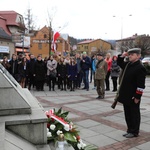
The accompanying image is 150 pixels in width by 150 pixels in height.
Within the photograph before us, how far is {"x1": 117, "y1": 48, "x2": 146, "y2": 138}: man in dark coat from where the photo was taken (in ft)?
15.3

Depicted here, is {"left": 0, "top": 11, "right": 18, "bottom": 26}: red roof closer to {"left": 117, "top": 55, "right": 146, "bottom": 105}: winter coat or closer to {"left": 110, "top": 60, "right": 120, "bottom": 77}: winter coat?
{"left": 110, "top": 60, "right": 120, "bottom": 77}: winter coat

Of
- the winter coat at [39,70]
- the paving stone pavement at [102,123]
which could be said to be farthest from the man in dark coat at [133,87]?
the winter coat at [39,70]

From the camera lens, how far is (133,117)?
192 inches

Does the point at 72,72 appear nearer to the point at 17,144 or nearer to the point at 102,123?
the point at 102,123

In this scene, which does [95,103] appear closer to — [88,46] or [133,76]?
[133,76]

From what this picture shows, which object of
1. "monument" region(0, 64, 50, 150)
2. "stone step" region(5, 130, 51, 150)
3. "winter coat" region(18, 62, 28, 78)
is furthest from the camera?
"winter coat" region(18, 62, 28, 78)

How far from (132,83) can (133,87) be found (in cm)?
9

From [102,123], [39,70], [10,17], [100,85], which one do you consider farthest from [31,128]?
[10,17]

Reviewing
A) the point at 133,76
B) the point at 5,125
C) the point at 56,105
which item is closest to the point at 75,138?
the point at 5,125

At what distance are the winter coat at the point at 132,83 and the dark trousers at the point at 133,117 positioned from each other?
0.16 metres

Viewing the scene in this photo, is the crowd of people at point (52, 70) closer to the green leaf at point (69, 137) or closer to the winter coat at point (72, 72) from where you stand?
the winter coat at point (72, 72)

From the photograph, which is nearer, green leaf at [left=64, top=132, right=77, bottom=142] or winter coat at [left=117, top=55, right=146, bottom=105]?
green leaf at [left=64, top=132, right=77, bottom=142]

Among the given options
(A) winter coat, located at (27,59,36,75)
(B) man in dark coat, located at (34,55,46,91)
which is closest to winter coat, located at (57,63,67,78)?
(B) man in dark coat, located at (34,55,46,91)

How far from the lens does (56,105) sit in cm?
799
